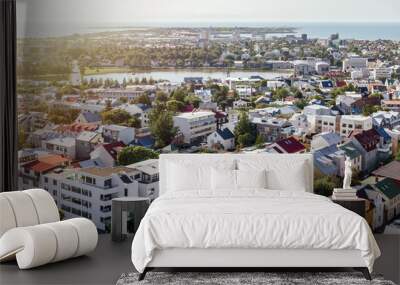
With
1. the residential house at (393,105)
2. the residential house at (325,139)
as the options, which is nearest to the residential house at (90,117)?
the residential house at (325,139)

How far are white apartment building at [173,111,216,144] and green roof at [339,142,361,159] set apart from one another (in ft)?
4.87

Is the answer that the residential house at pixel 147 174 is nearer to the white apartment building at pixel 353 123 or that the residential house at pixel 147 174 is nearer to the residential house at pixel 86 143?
the residential house at pixel 86 143

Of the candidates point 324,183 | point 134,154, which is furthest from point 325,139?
point 134,154

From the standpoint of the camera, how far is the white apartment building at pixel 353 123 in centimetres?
912

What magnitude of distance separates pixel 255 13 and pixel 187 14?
766 mm

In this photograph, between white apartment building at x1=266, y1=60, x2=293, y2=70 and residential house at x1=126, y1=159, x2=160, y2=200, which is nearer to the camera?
residential house at x1=126, y1=159, x2=160, y2=200

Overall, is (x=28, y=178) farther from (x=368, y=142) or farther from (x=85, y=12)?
(x=368, y=142)

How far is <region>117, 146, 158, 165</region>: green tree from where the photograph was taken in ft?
29.8

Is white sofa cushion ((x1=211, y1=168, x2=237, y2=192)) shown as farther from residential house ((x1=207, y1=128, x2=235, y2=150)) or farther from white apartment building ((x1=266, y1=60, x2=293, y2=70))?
white apartment building ((x1=266, y1=60, x2=293, y2=70))

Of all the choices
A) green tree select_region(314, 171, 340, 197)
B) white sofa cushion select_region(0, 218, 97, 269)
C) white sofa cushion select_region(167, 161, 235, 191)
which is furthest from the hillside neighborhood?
white sofa cushion select_region(0, 218, 97, 269)

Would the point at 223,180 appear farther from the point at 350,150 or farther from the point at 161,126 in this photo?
the point at 350,150

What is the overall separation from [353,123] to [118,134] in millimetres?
2656

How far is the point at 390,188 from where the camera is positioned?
9.09m

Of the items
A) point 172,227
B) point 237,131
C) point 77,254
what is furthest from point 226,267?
point 237,131
